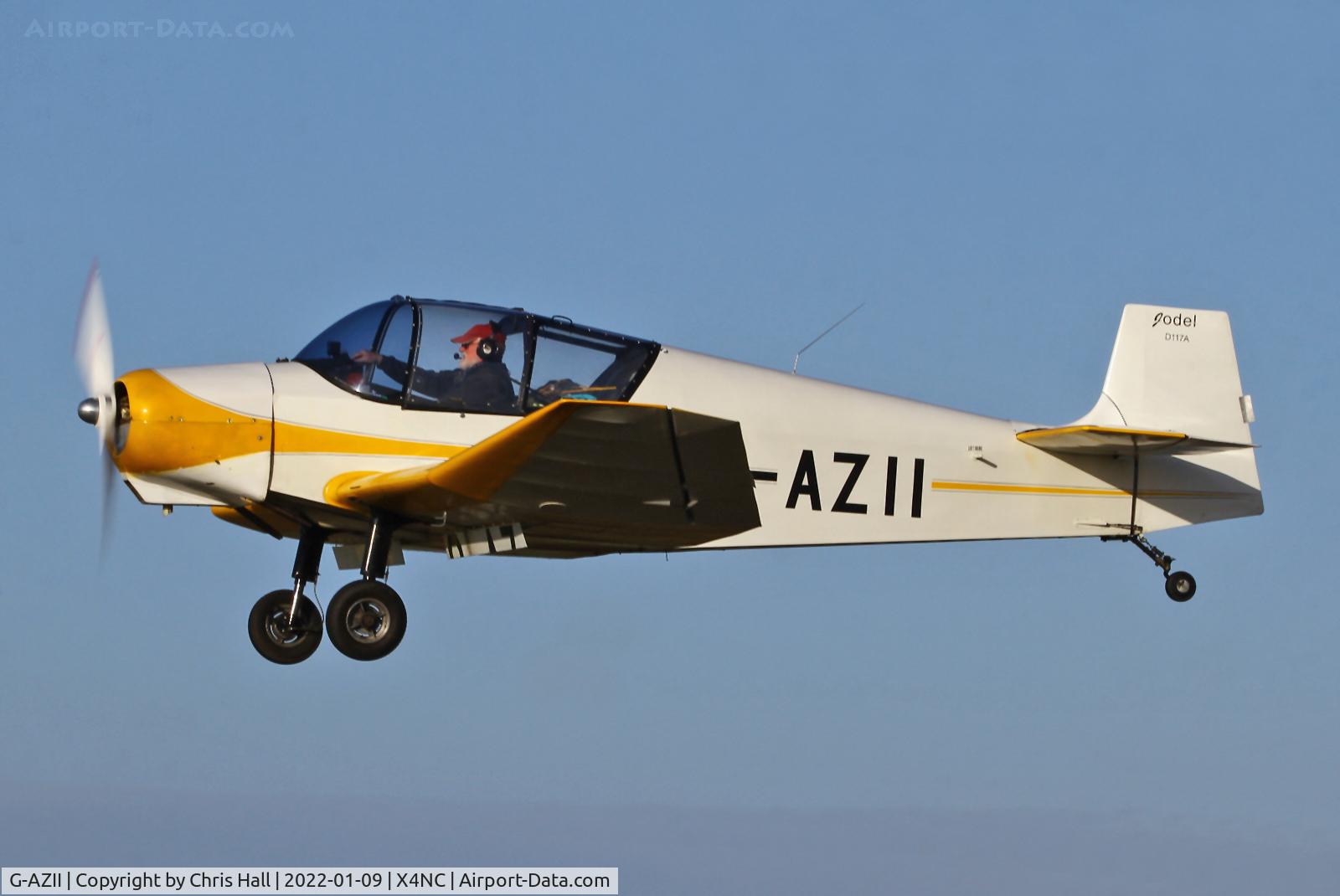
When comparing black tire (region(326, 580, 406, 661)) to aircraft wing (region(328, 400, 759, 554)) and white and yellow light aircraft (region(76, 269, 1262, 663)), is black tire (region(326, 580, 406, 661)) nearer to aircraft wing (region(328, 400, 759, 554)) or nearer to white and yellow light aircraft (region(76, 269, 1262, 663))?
white and yellow light aircraft (region(76, 269, 1262, 663))

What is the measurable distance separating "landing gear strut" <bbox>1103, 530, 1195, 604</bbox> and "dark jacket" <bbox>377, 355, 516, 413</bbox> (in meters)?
4.92

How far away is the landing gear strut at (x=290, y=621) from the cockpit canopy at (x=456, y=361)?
124 cm

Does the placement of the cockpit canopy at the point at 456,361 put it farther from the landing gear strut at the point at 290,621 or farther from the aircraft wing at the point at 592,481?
the landing gear strut at the point at 290,621

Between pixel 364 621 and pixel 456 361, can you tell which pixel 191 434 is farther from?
pixel 456 361

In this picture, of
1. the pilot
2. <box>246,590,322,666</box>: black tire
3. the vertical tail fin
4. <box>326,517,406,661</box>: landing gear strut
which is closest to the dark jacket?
the pilot

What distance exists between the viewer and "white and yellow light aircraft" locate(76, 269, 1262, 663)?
11.4 m

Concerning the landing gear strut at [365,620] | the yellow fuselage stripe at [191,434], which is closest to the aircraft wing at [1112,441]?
the landing gear strut at [365,620]

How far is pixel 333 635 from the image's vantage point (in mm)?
11578

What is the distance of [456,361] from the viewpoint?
39.4 feet

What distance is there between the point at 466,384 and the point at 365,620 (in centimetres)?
171

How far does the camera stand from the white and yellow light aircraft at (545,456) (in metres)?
11.4

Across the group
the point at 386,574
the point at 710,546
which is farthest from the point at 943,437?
the point at 386,574

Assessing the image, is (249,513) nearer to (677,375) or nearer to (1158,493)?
(677,375)

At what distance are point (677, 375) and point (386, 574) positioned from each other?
244 cm
